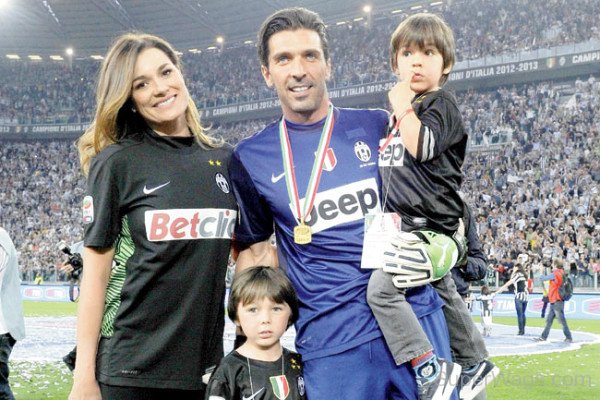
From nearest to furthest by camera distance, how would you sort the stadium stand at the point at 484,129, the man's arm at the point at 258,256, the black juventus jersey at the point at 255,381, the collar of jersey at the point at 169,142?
the black juventus jersey at the point at 255,381, the collar of jersey at the point at 169,142, the man's arm at the point at 258,256, the stadium stand at the point at 484,129

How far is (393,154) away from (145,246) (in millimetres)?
1054

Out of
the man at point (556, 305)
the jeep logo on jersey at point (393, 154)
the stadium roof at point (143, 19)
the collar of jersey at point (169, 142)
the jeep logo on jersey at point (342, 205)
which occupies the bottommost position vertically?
the man at point (556, 305)

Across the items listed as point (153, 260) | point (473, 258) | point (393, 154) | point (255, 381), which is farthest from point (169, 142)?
point (473, 258)

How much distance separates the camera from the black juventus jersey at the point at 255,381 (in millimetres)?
2850

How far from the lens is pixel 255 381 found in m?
2.90

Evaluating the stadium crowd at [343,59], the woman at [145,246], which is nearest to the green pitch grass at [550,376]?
the woman at [145,246]

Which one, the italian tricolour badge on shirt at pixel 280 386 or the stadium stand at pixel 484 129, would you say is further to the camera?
the stadium stand at pixel 484 129

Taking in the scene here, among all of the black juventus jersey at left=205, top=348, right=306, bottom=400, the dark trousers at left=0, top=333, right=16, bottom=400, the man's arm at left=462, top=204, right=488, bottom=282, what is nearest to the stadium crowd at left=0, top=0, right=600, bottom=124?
the man's arm at left=462, top=204, right=488, bottom=282

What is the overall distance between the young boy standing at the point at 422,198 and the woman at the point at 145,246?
728 mm

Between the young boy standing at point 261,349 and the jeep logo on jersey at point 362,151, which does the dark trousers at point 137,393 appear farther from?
the jeep logo on jersey at point 362,151

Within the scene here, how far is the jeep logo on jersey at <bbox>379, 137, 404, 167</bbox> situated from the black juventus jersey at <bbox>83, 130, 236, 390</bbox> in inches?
28.4

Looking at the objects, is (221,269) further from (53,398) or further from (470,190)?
(470,190)

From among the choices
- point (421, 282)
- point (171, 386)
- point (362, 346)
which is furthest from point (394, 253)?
point (171, 386)

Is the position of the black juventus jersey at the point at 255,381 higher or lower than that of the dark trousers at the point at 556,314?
higher
